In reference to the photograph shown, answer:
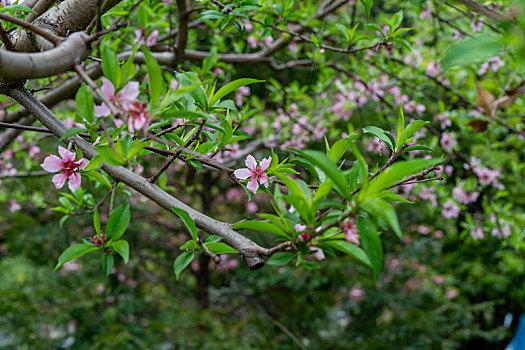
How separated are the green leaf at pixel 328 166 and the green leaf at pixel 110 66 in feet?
0.95

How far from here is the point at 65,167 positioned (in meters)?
0.76

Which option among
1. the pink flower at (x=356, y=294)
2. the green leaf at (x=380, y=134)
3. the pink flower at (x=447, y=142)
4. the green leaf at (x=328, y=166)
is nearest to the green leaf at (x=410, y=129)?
the green leaf at (x=380, y=134)

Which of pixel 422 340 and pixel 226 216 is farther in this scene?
pixel 226 216

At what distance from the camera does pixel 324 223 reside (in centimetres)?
60

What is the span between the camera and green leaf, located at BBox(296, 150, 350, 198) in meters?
0.50

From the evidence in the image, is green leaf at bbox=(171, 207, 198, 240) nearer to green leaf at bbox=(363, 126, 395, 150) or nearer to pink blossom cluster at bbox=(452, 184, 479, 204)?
green leaf at bbox=(363, 126, 395, 150)

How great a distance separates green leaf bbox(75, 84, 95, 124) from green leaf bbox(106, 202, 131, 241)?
18cm

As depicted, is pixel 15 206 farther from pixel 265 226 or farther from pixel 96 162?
pixel 265 226

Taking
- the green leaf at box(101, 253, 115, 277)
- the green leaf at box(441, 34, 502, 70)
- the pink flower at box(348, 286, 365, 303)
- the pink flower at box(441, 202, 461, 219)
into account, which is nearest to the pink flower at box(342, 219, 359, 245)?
the green leaf at box(441, 34, 502, 70)

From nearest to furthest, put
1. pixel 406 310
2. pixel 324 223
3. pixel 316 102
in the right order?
pixel 324 223
pixel 316 102
pixel 406 310

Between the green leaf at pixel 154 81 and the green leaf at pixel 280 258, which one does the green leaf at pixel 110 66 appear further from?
the green leaf at pixel 280 258

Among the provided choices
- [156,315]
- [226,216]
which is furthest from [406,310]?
[156,315]

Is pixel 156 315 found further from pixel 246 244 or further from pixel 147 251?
pixel 246 244

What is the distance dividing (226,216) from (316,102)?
5.81ft
